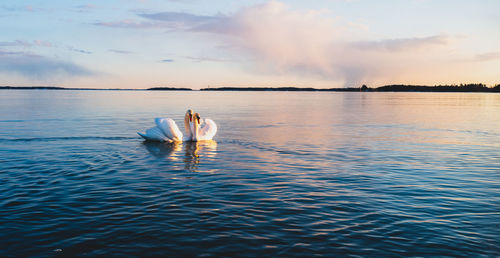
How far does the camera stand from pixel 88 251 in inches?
271

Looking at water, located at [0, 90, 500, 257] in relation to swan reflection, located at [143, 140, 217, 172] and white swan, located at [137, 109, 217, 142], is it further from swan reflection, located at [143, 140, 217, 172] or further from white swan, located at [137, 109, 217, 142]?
white swan, located at [137, 109, 217, 142]

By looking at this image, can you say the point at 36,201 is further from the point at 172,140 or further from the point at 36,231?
the point at 172,140

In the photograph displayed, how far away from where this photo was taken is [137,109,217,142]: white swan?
Result: 20.2m

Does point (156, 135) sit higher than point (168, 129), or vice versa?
point (168, 129)

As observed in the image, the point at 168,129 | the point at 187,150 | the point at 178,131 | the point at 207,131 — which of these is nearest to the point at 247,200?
the point at 187,150

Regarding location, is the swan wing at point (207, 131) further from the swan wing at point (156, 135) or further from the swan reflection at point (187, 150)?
the swan wing at point (156, 135)

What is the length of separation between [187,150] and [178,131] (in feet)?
7.00

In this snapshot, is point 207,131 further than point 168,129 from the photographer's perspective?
Yes

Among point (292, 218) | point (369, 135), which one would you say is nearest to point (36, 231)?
point (292, 218)

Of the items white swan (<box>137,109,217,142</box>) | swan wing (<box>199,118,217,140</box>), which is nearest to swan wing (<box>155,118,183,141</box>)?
white swan (<box>137,109,217,142</box>)

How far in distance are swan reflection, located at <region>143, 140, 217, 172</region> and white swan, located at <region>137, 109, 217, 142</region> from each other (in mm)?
279

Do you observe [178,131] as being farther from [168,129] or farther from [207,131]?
[207,131]

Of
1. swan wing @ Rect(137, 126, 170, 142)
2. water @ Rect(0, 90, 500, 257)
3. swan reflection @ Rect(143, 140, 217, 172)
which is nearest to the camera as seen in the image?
water @ Rect(0, 90, 500, 257)

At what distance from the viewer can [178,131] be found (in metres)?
20.5
